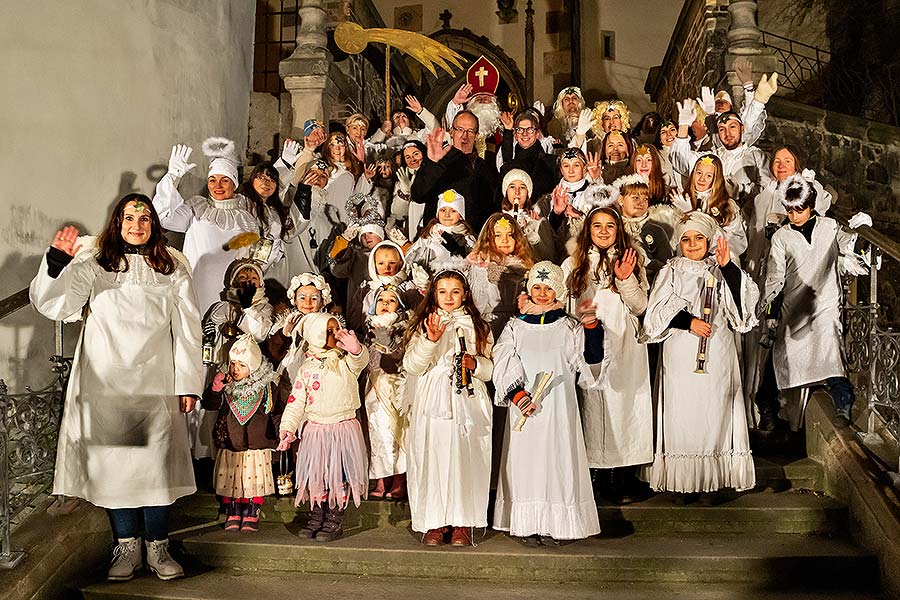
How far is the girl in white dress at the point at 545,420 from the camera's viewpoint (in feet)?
17.5

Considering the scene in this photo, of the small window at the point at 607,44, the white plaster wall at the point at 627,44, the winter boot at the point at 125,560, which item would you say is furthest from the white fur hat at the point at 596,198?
the small window at the point at 607,44

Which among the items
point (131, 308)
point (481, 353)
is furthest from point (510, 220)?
point (131, 308)

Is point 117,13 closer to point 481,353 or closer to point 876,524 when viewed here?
point 481,353

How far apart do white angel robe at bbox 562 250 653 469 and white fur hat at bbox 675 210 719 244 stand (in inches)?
18.4

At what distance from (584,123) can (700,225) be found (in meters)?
3.31

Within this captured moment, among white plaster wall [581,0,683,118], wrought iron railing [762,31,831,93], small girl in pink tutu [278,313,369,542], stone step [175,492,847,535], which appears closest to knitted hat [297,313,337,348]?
small girl in pink tutu [278,313,369,542]

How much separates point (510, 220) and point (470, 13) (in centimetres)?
1689

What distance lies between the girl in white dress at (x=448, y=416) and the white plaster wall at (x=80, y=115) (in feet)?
9.01

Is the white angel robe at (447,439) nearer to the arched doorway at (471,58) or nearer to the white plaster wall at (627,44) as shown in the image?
the white plaster wall at (627,44)

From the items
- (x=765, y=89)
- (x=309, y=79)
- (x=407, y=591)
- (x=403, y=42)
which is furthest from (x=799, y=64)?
(x=407, y=591)

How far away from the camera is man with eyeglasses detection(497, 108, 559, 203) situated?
8055mm

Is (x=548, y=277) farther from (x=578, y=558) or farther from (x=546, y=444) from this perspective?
(x=578, y=558)

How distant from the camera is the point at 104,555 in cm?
545

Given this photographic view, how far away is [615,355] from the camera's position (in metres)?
5.82
